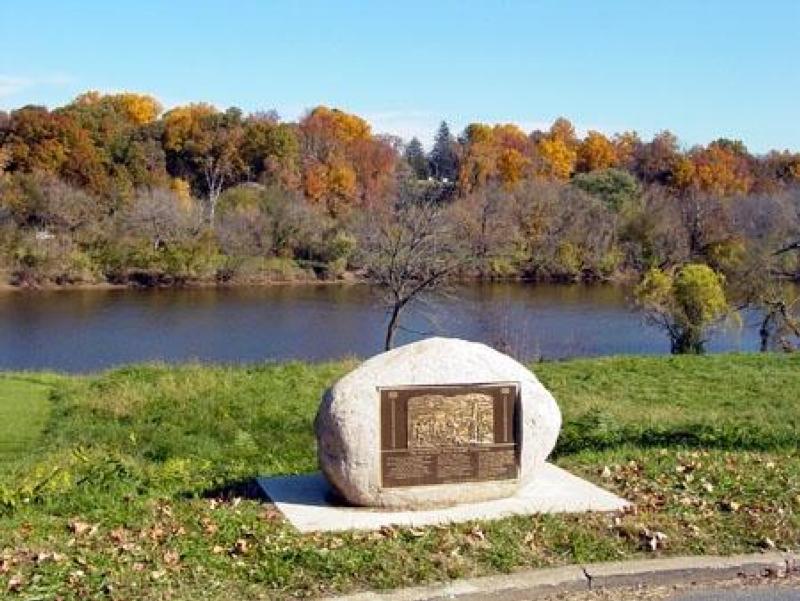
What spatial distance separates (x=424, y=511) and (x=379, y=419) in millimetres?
715

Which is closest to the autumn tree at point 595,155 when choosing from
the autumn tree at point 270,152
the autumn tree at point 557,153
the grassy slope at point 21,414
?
the autumn tree at point 557,153

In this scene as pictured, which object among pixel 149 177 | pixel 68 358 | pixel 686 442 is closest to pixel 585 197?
pixel 149 177

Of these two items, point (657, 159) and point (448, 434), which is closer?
point (448, 434)

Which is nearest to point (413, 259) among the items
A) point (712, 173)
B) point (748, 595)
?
point (748, 595)

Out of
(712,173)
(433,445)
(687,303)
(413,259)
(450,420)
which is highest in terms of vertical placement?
(712,173)

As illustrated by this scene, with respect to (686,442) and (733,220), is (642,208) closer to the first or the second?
(733,220)

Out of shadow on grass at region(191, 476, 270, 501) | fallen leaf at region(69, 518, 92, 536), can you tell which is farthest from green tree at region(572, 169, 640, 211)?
fallen leaf at region(69, 518, 92, 536)

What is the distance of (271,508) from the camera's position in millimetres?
7125

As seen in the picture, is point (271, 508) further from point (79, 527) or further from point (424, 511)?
point (79, 527)

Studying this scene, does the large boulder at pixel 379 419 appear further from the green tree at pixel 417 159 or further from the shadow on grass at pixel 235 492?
the green tree at pixel 417 159

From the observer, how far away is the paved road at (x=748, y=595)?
19.2ft

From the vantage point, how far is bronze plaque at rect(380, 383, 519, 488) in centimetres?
711

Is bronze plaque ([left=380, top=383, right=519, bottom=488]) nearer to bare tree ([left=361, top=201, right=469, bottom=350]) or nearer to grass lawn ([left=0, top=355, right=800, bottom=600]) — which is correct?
grass lawn ([left=0, top=355, right=800, bottom=600])

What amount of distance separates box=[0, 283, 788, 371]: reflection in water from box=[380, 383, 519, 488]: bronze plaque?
59.5 ft
